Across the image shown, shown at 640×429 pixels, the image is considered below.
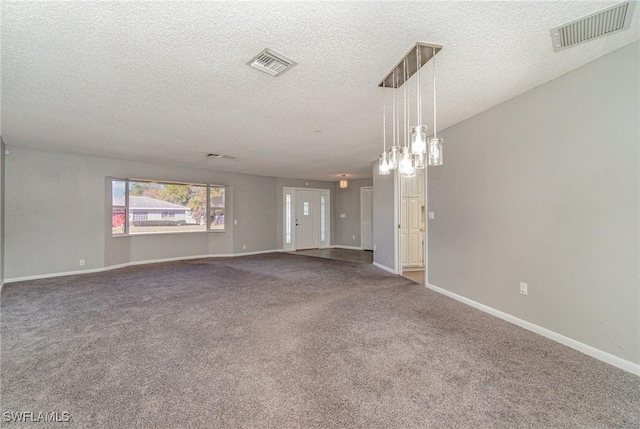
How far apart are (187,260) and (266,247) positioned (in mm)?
2410

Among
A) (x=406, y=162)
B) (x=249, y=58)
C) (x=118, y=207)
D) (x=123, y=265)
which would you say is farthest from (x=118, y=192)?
(x=406, y=162)

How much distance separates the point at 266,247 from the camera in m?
8.83

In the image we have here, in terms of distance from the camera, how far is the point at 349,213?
9.91m

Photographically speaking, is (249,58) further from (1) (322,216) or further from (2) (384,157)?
(1) (322,216)

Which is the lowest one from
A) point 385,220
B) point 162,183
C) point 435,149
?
point 385,220

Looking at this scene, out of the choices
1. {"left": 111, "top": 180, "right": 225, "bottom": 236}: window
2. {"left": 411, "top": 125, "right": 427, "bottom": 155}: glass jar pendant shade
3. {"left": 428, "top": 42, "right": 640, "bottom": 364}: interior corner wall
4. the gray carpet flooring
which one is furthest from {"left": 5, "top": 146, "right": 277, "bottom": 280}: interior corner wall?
{"left": 428, "top": 42, "right": 640, "bottom": 364}: interior corner wall

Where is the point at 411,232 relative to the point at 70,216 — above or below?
below

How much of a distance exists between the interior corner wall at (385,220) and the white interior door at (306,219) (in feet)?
11.4

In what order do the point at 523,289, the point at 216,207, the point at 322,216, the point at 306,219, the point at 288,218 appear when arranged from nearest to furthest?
1. the point at 523,289
2. the point at 216,207
3. the point at 288,218
4. the point at 306,219
5. the point at 322,216

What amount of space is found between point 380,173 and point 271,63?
137 cm

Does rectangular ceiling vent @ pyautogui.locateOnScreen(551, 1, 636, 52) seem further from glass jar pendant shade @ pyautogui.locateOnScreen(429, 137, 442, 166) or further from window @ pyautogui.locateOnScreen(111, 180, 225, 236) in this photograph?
window @ pyautogui.locateOnScreen(111, 180, 225, 236)

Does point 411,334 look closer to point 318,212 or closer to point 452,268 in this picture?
point 452,268

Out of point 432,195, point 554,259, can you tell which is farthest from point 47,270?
point 554,259

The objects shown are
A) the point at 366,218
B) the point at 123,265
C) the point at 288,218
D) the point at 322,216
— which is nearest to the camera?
the point at 123,265
